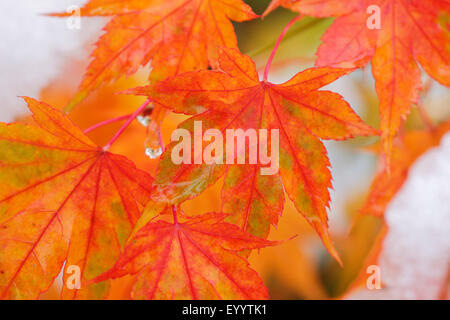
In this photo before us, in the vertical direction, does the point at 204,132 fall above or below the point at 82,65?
below

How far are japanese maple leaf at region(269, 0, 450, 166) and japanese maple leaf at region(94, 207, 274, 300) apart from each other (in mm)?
183

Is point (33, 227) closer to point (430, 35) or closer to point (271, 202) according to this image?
point (271, 202)

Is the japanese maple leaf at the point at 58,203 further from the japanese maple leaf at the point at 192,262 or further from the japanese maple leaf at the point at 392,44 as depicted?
the japanese maple leaf at the point at 392,44

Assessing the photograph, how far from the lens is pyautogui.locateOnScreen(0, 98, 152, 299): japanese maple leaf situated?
35 cm

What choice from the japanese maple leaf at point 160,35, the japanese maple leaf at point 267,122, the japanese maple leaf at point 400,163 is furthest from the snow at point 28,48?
the japanese maple leaf at point 400,163

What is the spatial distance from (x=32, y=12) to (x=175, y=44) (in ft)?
1.01

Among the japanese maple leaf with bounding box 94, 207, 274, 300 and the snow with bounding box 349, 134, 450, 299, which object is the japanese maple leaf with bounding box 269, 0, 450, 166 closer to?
the japanese maple leaf with bounding box 94, 207, 274, 300

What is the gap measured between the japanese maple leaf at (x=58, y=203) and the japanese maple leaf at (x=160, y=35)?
0.05m

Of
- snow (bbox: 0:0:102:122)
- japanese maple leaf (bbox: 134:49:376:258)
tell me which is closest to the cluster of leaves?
japanese maple leaf (bbox: 134:49:376:258)

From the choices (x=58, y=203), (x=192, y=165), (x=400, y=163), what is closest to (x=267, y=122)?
(x=192, y=165)

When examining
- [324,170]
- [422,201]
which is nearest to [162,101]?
[324,170]

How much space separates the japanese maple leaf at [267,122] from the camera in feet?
1.07

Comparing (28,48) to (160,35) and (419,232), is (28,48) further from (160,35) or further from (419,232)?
(419,232)

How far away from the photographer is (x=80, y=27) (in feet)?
1.99
